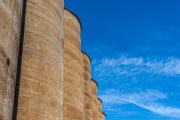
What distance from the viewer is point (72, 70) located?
656 inches

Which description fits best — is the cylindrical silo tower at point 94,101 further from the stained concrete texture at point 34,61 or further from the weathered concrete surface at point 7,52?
the weathered concrete surface at point 7,52

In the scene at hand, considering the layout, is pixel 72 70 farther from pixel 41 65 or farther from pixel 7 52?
pixel 7 52

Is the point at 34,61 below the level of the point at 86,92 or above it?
below

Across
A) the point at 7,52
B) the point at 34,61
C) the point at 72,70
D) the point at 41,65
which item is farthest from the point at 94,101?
the point at 7,52

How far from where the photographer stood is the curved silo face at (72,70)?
51.1 feet

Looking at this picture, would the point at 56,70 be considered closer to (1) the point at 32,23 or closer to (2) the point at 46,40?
(2) the point at 46,40

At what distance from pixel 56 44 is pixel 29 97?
304 centimetres

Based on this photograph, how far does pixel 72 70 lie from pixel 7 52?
26.6 feet

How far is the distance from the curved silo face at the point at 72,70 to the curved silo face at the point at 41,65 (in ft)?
9.83

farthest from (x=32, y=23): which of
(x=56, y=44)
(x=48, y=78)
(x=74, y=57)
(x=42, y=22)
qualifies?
(x=74, y=57)

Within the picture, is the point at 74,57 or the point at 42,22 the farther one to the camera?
the point at 74,57

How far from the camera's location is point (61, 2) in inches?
577

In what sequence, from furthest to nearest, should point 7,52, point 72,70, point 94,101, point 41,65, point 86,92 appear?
1. point 94,101
2. point 86,92
3. point 72,70
4. point 41,65
5. point 7,52

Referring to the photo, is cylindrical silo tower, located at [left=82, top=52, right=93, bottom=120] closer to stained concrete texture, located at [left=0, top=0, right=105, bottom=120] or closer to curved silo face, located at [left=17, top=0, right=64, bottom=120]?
stained concrete texture, located at [left=0, top=0, right=105, bottom=120]
